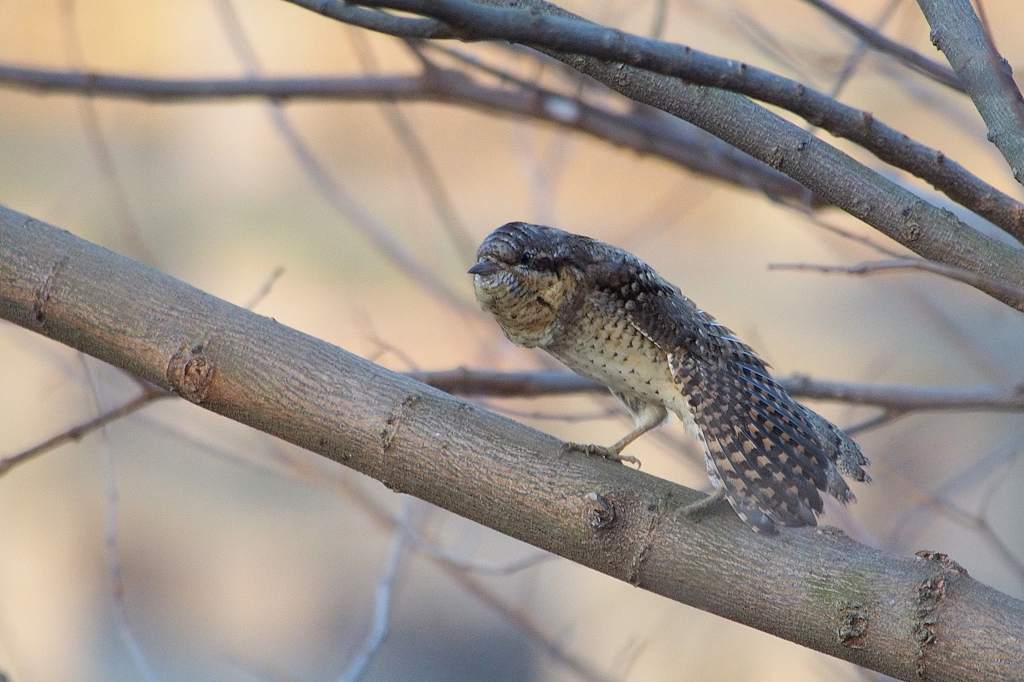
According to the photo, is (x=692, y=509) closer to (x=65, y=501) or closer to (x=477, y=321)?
(x=477, y=321)

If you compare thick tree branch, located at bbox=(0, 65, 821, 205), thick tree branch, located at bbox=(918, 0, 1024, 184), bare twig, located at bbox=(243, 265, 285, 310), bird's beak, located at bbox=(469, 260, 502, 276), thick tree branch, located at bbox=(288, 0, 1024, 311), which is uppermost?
thick tree branch, located at bbox=(0, 65, 821, 205)

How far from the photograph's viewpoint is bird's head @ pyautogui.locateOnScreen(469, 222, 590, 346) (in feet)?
7.52

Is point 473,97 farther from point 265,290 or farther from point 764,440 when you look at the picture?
point 764,440

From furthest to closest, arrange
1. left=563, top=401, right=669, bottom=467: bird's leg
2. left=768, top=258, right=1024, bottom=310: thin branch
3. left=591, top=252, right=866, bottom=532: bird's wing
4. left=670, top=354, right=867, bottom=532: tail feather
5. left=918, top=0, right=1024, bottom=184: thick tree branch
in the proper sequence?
1. left=563, top=401, right=669, bottom=467: bird's leg
2. left=591, top=252, right=866, bottom=532: bird's wing
3. left=670, top=354, right=867, bottom=532: tail feather
4. left=918, top=0, right=1024, bottom=184: thick tree branch
5. left=768, top=258, right=1024, bottom=310: thin branch

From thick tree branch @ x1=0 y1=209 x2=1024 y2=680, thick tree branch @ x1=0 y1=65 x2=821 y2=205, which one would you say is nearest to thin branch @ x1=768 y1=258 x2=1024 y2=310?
thick tree branch @ x1=0 y1=209 x2=1024 y2=680

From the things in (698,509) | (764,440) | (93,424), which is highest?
(764,440)

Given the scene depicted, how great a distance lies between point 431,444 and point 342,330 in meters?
4.87

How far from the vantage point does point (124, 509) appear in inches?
266

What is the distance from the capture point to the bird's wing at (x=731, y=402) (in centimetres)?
217

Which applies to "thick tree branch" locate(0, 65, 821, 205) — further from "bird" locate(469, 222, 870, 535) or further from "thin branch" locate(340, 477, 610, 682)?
"thin branch" locate(340, 477, 610, 682)

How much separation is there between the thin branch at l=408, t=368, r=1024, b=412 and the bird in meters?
0.28

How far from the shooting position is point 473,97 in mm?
3424

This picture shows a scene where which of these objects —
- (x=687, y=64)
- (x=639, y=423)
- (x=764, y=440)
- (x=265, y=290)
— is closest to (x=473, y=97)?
(x=265, y=290)

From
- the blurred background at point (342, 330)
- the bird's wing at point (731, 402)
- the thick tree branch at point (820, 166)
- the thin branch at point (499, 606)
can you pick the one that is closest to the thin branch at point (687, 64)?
the thick tree branch at point (820, 166)
